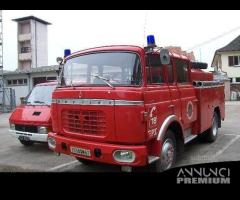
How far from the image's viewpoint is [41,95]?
9516 millimetres

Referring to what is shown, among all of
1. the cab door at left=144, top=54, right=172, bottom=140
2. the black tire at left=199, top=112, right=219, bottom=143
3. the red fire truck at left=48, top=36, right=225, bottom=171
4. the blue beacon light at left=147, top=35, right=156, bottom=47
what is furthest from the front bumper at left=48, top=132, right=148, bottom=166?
the black tire at left=199, top=112, right=219, bottom=143

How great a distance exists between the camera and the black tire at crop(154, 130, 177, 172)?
226 inches

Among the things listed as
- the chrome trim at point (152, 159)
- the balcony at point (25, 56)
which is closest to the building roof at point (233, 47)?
the balcony at point (25, 56)

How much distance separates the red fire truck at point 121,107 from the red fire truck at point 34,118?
1.86 m

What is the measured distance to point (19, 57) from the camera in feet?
163

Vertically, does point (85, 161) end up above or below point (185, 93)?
below

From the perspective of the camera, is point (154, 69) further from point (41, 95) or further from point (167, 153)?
point (41, 95)

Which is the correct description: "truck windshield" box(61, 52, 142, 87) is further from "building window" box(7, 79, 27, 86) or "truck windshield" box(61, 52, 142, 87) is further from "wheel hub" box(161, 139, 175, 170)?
"building window" box(7, 79, 27, 86)

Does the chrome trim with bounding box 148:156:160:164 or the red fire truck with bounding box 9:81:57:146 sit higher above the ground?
the red fire truck with bounding box 9:81:57:146

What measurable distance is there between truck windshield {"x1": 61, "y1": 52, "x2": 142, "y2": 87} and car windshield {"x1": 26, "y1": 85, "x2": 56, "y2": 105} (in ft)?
9.70

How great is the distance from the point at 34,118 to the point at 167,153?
12.8ft

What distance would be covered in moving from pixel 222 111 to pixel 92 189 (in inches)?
278

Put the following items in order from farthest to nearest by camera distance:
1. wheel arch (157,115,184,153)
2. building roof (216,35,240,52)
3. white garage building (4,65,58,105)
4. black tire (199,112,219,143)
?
building roof (216,35,240,52)
white garage building (4,65,58,105)
black tire (199,112,219,143)
wheel arch (157,115,184,153)

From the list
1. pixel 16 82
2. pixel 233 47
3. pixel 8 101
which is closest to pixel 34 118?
pixel 8 101
